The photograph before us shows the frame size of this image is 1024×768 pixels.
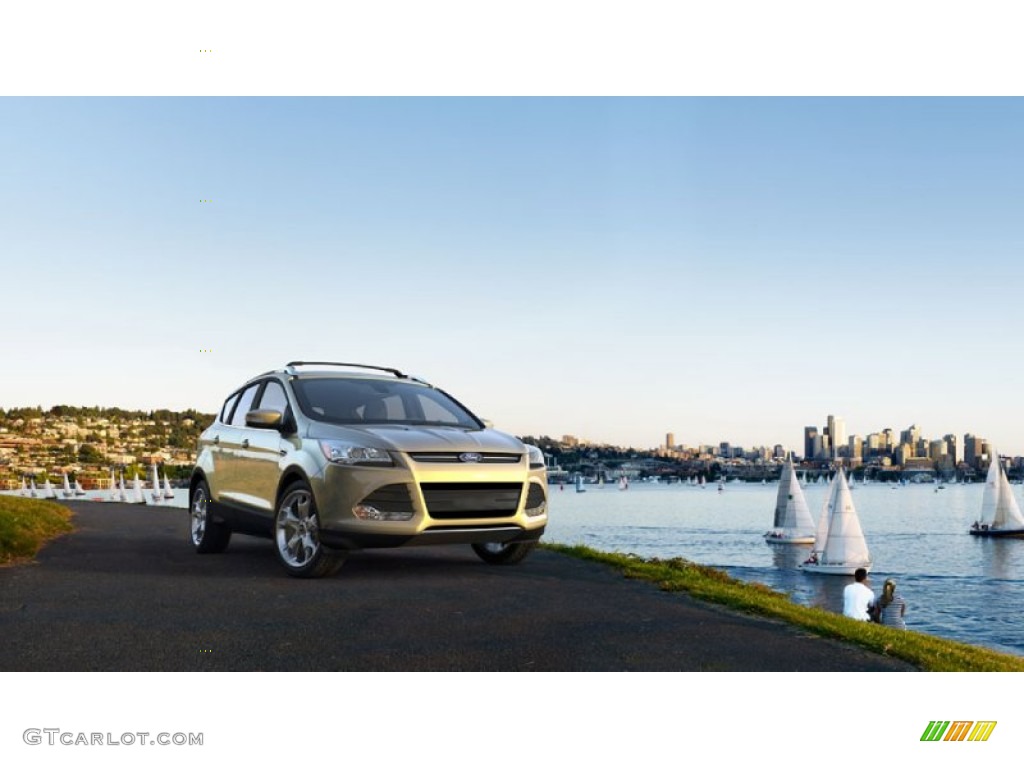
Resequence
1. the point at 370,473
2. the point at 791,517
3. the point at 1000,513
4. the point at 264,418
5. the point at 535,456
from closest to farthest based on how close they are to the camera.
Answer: the point at 370,473 → the point at 264,418 → the point at 535,456 → the point at 791,517 → the point at 1000,513

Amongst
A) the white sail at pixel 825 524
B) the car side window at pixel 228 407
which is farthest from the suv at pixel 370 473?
the white sail at pixel 825 524

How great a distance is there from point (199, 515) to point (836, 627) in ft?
24.3

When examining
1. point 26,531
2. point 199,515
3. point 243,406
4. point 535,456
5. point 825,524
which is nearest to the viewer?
point 535,456

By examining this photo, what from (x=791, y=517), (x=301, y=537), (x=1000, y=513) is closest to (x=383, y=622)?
(x=301, y=537)

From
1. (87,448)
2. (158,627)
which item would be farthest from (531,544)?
(87,448)

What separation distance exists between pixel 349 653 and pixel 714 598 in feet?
12.2

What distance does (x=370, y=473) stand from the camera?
312 inches
